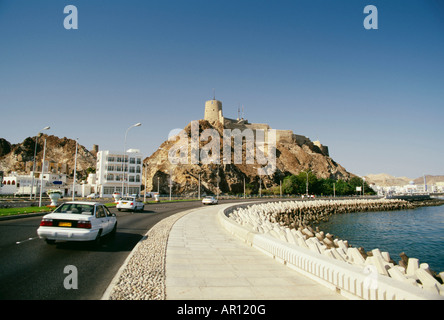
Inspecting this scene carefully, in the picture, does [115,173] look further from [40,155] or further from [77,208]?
[40,155]

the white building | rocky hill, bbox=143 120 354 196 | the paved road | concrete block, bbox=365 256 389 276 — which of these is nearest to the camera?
the paved road

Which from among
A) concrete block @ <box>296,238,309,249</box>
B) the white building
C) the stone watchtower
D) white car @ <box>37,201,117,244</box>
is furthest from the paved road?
the stone watchtower

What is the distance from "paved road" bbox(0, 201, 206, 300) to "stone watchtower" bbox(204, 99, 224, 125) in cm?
12544

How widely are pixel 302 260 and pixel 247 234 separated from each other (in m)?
5.13

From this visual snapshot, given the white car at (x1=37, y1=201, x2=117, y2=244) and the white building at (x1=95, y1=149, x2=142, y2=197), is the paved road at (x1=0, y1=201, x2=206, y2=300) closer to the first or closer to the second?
the white car at (x1=37, y1=201, x2=117, y2=244)

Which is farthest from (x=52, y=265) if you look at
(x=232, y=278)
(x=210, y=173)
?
(x=210, y=173)

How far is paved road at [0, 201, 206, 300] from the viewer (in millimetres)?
5734

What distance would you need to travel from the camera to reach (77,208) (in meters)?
11.2

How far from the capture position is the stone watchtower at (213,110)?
447 feet

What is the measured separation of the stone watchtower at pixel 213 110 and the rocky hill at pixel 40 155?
254 feet

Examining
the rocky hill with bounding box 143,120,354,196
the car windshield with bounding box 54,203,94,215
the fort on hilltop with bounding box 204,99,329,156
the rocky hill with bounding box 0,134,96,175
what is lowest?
the car windshield with bounding box 54,203,94,215

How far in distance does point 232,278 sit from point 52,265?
196 inches
